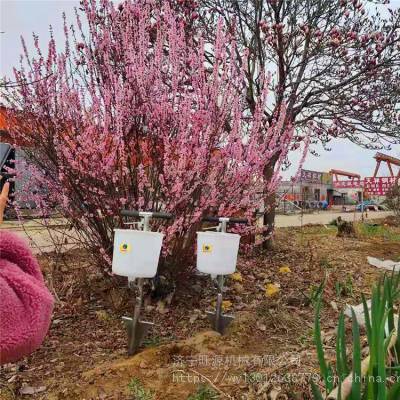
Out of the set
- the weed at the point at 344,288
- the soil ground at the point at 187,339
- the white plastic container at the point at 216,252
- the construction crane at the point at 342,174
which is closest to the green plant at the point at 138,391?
the soil ground at the point at 187,339

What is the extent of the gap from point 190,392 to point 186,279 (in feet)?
5.76

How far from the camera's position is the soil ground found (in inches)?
90.4

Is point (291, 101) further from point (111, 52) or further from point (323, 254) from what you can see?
point (111, 52)

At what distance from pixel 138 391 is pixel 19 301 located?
159cm

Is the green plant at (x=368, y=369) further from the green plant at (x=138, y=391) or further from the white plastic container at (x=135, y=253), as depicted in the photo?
the white plastic container at (x=135, y=253)

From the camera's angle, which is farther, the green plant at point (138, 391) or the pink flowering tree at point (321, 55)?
the pink flowering tree at point (321, 55)

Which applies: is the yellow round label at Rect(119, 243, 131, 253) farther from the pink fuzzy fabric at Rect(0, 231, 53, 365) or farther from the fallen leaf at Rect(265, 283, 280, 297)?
the fallen leaf at Rect(265, 283, 280, 297)

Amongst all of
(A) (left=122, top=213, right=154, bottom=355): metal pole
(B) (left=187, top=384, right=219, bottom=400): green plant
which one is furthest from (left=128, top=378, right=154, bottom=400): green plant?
(A) (left=122, top=213, right=154, bottom=355): metal pole

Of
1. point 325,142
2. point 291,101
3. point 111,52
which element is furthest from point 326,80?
point 111,52

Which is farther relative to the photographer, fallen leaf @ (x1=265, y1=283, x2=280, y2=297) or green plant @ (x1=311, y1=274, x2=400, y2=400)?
fallen leaf @ (x1=265, y1=283, x2=280, y2=297)

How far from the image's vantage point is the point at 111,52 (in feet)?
12.5

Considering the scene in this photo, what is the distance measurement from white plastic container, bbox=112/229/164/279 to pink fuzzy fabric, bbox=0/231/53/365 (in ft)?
5.41

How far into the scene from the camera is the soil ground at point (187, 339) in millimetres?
2297

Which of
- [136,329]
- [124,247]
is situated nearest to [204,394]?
[136,329]
